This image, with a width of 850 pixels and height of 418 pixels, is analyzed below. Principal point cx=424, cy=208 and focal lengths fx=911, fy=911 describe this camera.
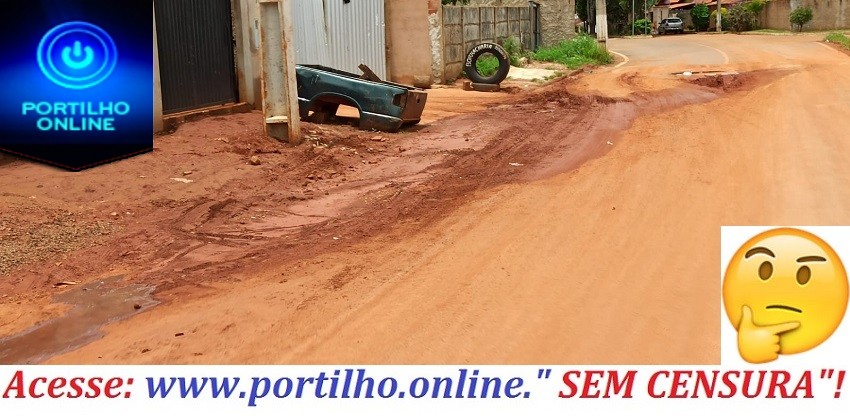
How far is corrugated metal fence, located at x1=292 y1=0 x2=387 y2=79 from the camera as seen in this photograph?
51.5 feet

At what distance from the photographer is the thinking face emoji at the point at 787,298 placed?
14.3ft

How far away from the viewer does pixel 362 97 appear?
1318cm

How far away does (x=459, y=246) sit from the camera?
716cm

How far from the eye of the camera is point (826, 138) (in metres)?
11.5

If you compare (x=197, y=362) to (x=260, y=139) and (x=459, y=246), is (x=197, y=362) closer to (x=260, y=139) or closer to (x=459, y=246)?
(x=459, y=246)

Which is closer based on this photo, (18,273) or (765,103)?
(18,273)

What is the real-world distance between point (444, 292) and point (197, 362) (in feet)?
5.72

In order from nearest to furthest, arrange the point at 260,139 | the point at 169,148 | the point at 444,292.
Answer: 1. the point at 444,292
2. the point at 169,148
3. the point at 260,139

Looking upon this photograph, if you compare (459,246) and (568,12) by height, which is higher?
(568,12)

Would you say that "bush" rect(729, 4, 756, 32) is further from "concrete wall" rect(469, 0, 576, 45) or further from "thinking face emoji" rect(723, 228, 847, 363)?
"thinking face emoji" rect(723, 228, 847, 363)

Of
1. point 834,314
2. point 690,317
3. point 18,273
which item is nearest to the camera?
point 834,314

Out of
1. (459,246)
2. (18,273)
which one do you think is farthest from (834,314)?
(18,273)

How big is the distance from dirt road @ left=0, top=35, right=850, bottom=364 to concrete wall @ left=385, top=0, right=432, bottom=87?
23.8 feet

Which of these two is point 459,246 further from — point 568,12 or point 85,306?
point 568,12
